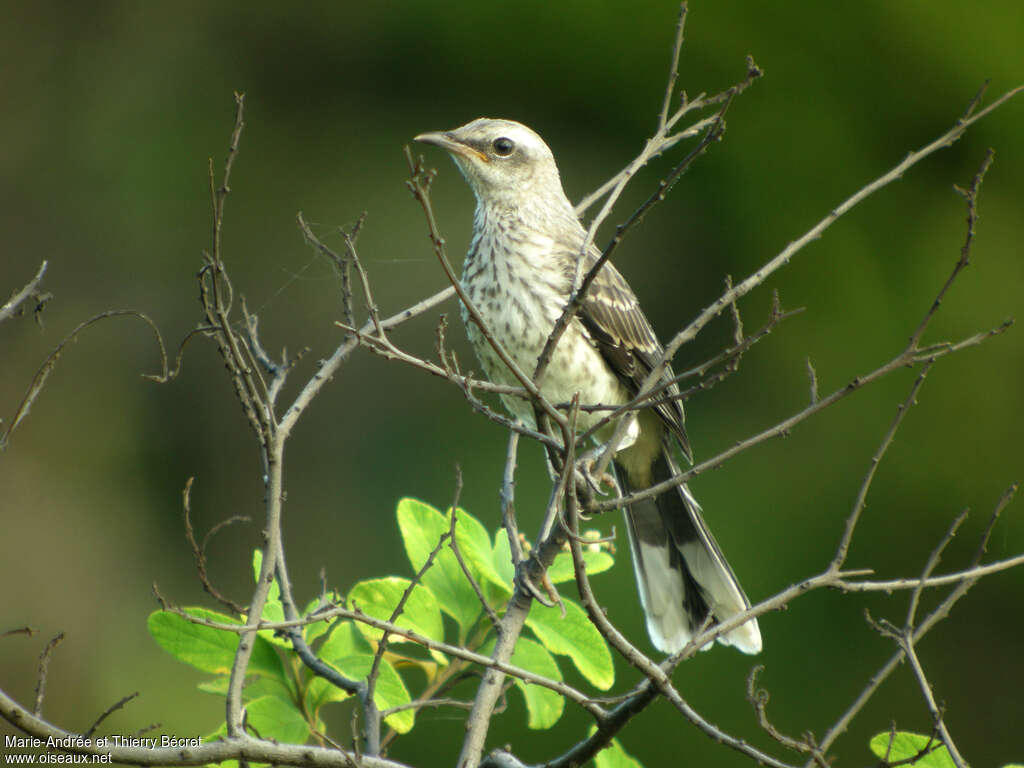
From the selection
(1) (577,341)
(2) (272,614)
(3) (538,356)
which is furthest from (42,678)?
(1) (577,341)

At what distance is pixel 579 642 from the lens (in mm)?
1938

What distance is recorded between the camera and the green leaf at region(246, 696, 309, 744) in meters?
1.79

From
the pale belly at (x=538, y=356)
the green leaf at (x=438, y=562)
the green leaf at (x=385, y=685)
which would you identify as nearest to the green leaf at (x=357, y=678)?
the green leaf at (x=385, y=685)

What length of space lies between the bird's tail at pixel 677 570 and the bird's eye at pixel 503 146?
993 mm

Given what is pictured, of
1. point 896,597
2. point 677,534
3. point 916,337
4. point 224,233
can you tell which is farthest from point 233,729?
point 224,233

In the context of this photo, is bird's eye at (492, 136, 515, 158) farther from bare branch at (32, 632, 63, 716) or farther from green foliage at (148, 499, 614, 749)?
bare branch at (32, 632, 63, 716)

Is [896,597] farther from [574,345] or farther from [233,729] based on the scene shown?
[233,729]

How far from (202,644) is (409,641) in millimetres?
338

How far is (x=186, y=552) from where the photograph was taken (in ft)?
21.2

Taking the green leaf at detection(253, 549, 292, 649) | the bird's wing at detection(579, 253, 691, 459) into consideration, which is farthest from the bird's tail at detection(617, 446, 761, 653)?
the green leaf at detection(253, 549, 292, 649)

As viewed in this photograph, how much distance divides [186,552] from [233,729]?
17.4 feet

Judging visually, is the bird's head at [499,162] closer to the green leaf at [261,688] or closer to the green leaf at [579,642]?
the green leaf at [579,642]

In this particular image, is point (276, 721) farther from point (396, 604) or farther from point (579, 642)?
point (579, 642)

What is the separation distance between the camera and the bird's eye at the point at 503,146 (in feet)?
9.95
